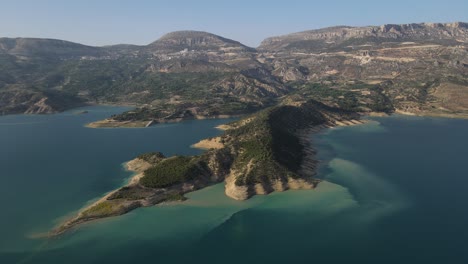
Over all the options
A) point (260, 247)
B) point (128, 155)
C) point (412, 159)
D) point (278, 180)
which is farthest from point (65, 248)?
point (412, 159)

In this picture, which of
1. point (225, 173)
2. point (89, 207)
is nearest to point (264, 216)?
point (225, 173)

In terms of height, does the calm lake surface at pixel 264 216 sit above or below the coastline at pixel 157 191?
below

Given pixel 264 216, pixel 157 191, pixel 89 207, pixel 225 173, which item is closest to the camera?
pixel 264 216

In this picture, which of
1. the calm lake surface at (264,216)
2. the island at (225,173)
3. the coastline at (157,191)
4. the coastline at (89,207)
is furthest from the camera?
the island at (225,173)

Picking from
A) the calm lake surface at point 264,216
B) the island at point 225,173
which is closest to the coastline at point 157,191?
the island at point 225,173

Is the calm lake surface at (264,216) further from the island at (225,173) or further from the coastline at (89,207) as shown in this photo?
the island at (225,173)

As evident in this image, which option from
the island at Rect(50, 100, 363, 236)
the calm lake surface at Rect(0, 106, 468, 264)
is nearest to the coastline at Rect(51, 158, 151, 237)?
the island at Rect(50, 100, 363, 236)

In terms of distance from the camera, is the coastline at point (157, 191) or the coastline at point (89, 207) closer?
the coastline at point (89, 207)

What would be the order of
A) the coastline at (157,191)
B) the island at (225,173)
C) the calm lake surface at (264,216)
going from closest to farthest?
the calm lake surface at (264,216) → the coastline at (157,191) → the island at (225,173)

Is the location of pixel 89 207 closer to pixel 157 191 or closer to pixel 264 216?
pixel 157 191
